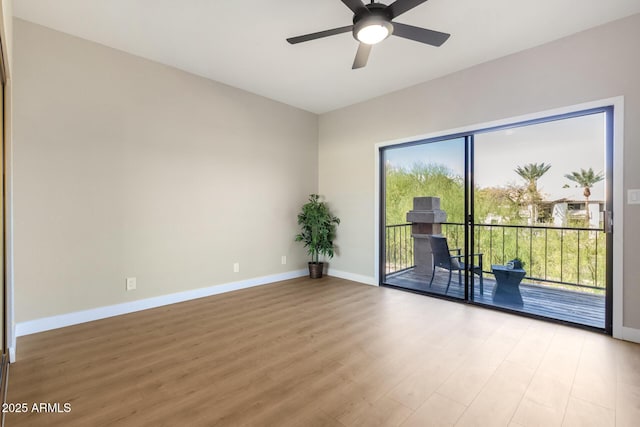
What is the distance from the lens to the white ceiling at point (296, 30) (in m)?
2.33

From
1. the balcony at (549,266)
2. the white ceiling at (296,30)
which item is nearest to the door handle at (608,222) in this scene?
the balcony at (549,266)

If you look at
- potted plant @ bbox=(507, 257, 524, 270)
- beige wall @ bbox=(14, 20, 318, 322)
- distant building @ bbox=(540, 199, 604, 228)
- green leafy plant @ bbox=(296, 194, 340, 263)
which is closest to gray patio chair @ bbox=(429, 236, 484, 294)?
potted plant @ bbox=(507, 257, 524, 270)

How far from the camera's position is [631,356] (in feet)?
7.13

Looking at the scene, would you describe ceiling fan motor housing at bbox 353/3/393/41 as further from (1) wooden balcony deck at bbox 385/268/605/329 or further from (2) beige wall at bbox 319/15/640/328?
(1) wooden balcony deck at bbox 385/268/605/329

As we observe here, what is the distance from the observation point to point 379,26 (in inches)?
80.0

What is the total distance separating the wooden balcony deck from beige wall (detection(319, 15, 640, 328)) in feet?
1.55

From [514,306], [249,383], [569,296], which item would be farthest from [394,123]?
[249,383]

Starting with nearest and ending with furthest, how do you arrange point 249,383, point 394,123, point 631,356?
point 249,383, point 631,356, point 394,123

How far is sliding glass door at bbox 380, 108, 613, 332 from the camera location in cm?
283

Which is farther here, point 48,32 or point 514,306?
point 514,306

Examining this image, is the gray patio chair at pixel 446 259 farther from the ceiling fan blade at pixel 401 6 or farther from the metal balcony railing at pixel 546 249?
the ceiling fan blade at pixel 401 6

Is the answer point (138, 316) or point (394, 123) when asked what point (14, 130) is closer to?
point (138, 316)

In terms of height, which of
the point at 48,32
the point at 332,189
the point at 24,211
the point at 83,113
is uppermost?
the point at 48,32

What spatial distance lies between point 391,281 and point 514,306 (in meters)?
1.56
